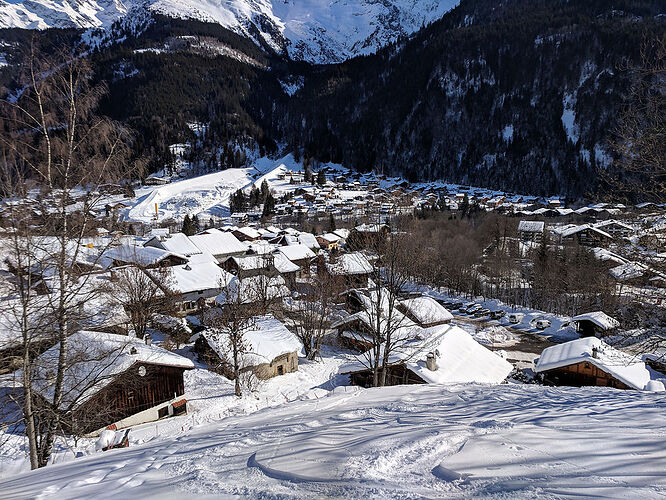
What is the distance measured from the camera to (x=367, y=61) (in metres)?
190

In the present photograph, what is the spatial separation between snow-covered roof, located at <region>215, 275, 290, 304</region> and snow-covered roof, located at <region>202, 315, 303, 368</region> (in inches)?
131

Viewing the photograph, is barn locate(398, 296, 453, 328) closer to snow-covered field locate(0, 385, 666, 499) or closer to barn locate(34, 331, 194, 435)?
barn locate(34, 331, 194, 435)

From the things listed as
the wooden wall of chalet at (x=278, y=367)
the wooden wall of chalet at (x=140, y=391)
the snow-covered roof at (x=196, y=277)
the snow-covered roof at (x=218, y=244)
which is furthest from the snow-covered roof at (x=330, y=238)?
the wooden wall of chalet at (x=140, y=391)

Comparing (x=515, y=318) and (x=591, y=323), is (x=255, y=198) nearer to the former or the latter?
(x=515, y=318)

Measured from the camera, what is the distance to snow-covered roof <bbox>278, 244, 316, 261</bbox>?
44.3 m

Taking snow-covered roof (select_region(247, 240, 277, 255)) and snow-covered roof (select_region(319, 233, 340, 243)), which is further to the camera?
snow-covered roof (select_region(319, 233, 340, 243))

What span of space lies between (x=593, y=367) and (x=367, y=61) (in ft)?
654

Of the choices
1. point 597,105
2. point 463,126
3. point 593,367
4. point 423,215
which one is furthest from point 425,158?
point 593,367

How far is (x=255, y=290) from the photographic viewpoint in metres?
26.7

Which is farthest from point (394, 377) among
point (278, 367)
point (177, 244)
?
point (177, 244)

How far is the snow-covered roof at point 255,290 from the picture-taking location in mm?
25367

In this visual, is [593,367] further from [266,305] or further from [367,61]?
[367,61]

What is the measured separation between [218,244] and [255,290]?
75.2 feet

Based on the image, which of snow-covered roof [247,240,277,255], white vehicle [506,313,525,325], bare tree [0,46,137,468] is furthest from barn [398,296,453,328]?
snow-covered roof [247,240,277,255]
